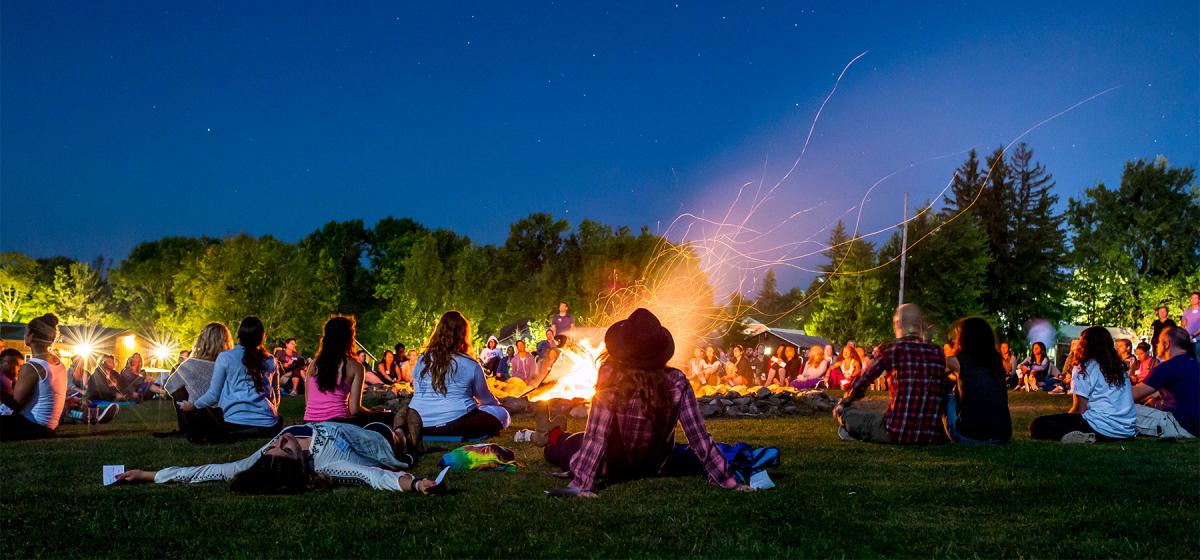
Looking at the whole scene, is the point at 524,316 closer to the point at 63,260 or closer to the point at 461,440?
the point at 461,440

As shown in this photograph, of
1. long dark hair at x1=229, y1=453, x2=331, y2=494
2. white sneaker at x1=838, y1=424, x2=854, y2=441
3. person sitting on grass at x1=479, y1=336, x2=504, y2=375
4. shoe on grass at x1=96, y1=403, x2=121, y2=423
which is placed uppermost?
person sitting on grass at x1=479, y1=336, x2=504, y2=375

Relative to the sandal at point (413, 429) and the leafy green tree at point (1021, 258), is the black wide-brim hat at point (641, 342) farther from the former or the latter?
the leafy green tree at point (1021, 258)

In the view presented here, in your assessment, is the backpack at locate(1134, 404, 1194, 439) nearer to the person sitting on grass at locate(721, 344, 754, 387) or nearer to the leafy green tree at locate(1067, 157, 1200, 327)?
the person sitting on grass at locate(721, 344, 754, 387)

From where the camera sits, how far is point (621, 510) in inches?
214

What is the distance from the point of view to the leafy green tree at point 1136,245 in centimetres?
4781

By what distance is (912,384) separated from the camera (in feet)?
29.8

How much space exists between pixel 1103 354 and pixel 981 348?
1.57 meters

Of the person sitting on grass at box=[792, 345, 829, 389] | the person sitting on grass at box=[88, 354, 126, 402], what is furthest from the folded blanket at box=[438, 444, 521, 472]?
the person sitting on grass at box=[792, 345, 829, 389]

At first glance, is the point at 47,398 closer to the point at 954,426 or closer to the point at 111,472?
the point at 111,472

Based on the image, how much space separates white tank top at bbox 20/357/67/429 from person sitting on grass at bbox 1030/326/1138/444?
1209 centimetres

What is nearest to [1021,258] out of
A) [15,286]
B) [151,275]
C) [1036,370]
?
[1036,370]

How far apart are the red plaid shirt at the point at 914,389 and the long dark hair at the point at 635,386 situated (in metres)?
3.29

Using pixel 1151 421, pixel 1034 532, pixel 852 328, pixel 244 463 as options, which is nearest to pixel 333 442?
pixel 244 463

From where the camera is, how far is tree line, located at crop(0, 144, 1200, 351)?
1841 inches
